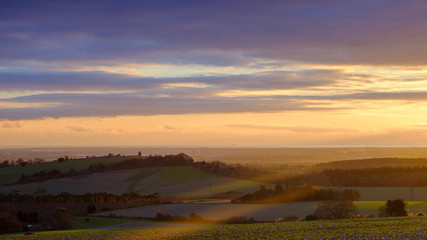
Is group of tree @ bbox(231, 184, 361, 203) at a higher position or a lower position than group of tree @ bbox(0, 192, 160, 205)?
higher

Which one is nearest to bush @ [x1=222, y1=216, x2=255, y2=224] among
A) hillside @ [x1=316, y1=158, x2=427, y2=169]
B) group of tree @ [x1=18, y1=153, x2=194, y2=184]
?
group of tree @ [x1=18, y1=153, x2=194, y2=184]

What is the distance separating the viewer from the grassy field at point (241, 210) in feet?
197

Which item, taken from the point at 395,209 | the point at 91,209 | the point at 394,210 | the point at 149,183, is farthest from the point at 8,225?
the point at 149,183

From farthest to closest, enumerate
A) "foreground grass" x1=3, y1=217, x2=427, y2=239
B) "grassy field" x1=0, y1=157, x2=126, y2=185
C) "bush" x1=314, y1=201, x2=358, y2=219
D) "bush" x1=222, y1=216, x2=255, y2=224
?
"grassy field" x1=0, y1=157, x2=126, y2=185 → "bush" x1=222, y1=216, x2=255, y2=224 → "bush" x1=314, y1=201, x2=358, y2=219 → "foreground grass" x1=3, y1=217, x2=427, y2=239

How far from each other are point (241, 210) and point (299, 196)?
16.0 m

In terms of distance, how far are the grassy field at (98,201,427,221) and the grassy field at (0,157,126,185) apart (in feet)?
210

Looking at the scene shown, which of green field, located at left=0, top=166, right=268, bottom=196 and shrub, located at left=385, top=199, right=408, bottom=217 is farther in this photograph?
green field, located at left=0, top=166, right=268, bottom=196

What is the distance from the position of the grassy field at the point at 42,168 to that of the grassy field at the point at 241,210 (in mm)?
64107

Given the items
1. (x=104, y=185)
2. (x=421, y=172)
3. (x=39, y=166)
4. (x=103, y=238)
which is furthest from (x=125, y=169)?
(x=103, y=238)

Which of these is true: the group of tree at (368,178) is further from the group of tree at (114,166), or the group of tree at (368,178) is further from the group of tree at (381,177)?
the group of tree at (114,166)

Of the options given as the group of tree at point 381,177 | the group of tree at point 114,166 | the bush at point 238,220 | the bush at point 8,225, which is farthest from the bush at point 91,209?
the group of tree at point 114,166

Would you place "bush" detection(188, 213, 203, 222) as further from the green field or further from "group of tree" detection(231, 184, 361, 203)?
the green field

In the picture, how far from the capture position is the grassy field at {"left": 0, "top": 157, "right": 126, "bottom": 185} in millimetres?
129625

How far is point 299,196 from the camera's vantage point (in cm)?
7906
